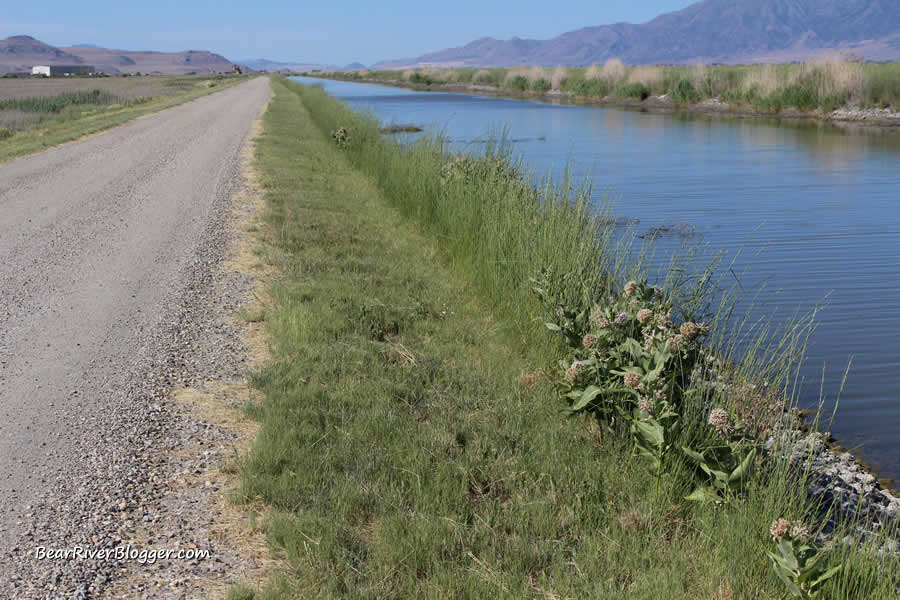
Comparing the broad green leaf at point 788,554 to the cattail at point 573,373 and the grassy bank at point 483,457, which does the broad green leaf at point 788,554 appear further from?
the cattail at point 573,373

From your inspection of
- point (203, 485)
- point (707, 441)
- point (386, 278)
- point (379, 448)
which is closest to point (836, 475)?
point (707, 441)

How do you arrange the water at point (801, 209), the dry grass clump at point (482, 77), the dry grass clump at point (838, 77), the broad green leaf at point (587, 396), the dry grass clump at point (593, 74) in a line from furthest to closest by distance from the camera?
the dry grass clump at point (482, 77), the dry grass clump at point (593, 74), the dry grass clump at point (838, 77), the water at point (801, 209), the broad green leaf at point (587, 396)

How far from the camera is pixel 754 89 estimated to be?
36156 mm

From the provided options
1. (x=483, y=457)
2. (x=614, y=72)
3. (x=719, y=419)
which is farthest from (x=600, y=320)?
(x=614, y=72)

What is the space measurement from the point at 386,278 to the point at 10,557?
197 inches

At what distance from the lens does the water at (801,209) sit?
270 inches

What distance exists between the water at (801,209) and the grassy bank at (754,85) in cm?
491

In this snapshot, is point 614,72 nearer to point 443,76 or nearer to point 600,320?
point 443,76

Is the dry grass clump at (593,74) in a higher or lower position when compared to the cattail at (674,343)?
higher

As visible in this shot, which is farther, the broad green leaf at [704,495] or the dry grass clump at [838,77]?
the dry grass clump at [838,77]

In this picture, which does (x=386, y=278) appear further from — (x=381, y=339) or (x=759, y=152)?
(x=759, y=152)

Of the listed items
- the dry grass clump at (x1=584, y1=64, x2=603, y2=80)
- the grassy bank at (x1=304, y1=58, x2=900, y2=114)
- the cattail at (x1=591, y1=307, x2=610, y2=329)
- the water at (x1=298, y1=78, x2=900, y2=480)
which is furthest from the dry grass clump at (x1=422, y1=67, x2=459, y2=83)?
the cattail at (x1=591, y1=307, x2=610, y2=329)

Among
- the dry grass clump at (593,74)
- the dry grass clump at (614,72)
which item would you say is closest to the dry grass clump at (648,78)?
the dry grass clump at (614,72)

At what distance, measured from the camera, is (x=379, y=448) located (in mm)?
4430
